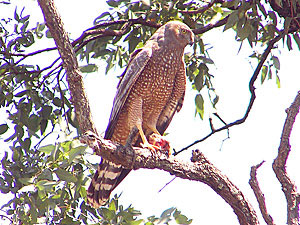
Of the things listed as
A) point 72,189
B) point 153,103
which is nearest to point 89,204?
point 72,189

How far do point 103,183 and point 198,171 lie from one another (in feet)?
3.37

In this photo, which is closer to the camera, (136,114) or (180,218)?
(180,218)

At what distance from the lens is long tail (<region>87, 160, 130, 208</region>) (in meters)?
4.29

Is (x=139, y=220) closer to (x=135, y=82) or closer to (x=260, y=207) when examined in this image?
(x=260, y=207)

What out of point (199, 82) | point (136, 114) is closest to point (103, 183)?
point (136, 114)

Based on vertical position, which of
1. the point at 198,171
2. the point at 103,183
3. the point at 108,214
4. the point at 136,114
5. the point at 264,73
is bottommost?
the point at 108,214

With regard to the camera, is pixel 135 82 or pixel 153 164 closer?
pixel 153 164

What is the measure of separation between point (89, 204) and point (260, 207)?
135 centimetres

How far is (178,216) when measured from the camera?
3.55m

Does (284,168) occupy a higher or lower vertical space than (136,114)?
lower

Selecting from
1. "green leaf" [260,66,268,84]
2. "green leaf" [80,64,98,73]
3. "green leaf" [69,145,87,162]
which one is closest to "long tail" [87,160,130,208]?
"green leaf" [80,64,98,73]

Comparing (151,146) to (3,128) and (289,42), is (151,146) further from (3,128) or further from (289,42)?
(289,42)

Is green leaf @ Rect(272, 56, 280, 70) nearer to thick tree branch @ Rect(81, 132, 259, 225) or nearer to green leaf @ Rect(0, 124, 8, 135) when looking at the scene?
thick tree branch @ Rect(81, 132, 259, 225)

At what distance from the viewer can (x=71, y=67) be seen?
3627mm
